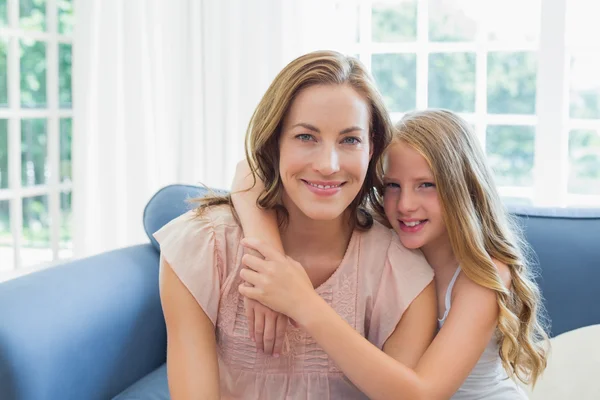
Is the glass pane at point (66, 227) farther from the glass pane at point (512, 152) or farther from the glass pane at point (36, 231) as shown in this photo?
the glass pane at point (512, 152)

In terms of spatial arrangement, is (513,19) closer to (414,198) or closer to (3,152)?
(414,198)

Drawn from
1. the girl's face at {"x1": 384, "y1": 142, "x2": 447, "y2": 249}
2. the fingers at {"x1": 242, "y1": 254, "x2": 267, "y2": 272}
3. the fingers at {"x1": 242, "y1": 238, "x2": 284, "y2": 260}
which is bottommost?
the fingers at {"x1": 242, "y1": 254, "x2": 267, "y2": 272}

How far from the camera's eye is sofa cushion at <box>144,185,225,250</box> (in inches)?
88.3

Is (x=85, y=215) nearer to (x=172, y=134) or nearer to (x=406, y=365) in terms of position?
(x=172, y=134)

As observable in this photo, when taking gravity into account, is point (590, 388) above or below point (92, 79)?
below

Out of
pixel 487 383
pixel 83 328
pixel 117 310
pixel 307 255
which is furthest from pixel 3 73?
pixel 487 383

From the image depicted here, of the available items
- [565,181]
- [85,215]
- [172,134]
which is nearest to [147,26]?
[172,134]

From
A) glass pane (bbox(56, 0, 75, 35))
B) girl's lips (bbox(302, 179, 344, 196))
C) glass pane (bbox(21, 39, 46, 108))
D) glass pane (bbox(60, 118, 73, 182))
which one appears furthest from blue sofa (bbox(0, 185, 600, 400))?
glass pane (bbox(56, 0, 75, 35))

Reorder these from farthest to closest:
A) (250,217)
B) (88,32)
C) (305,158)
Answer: (88,32) → (250,217) → (305,158)

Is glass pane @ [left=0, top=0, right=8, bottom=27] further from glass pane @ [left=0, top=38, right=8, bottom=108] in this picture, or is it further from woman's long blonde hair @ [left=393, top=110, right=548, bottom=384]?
woman's long blonde hair @ [left=393, top=110, right=548, bottom=384]

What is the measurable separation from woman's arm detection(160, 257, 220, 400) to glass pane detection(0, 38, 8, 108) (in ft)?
6.64

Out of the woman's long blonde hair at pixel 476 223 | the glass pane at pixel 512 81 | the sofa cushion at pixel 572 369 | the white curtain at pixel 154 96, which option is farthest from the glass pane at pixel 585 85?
the woman's long blonde hair at pixel 476 223

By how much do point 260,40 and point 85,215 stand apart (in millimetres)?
1162

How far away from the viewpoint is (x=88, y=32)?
11.1 ft
